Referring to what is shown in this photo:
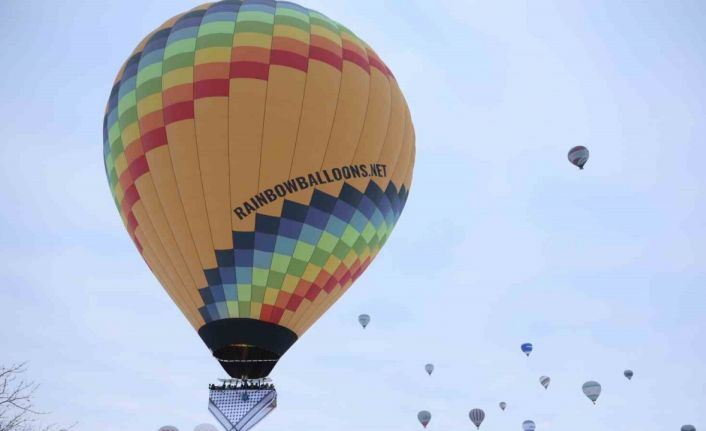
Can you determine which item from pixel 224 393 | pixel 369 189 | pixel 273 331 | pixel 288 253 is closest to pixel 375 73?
pixel 369 189

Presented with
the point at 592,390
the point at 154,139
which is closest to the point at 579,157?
the point at 592,390

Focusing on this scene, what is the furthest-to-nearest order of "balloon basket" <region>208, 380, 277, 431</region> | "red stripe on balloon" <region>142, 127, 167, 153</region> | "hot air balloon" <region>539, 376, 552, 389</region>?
"hot air balloon" <region>539, 376, 552, 389</region> < "red stripe on balloon" <region>142, 127, 167, 153</region> < "balloon basket" <region>208, 380, 277, 431</region>

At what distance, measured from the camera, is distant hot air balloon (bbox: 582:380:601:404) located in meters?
28.2

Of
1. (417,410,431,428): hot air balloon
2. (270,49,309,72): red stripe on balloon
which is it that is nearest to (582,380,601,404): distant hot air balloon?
(417,410,431,428): hot air balloon

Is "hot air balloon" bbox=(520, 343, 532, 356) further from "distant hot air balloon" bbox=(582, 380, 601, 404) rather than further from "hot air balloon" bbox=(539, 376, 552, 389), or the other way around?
"hot air balloon" bbox=(539, 376, 552, 389)

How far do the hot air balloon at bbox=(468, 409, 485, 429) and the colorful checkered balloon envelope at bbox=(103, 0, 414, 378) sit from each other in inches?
676

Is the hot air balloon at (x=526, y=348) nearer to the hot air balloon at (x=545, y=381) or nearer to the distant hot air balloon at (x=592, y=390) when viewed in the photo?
the distant hot air balloon at (x=592, y=390)

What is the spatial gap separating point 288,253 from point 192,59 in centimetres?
493

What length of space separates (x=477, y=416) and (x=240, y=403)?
1900 cm

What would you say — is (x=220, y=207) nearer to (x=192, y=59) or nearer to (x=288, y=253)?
(x=288, y=253)

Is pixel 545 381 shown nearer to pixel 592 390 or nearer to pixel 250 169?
pixel 592 390

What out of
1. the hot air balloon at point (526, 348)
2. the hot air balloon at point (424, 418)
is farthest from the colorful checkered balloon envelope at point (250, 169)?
the hot air balloon at point (526, 348)

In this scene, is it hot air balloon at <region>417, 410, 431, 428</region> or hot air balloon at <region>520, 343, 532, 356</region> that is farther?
hot air balloon at <region>520, 343, 532, 356</region>

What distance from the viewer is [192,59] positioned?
14195 millimetres
